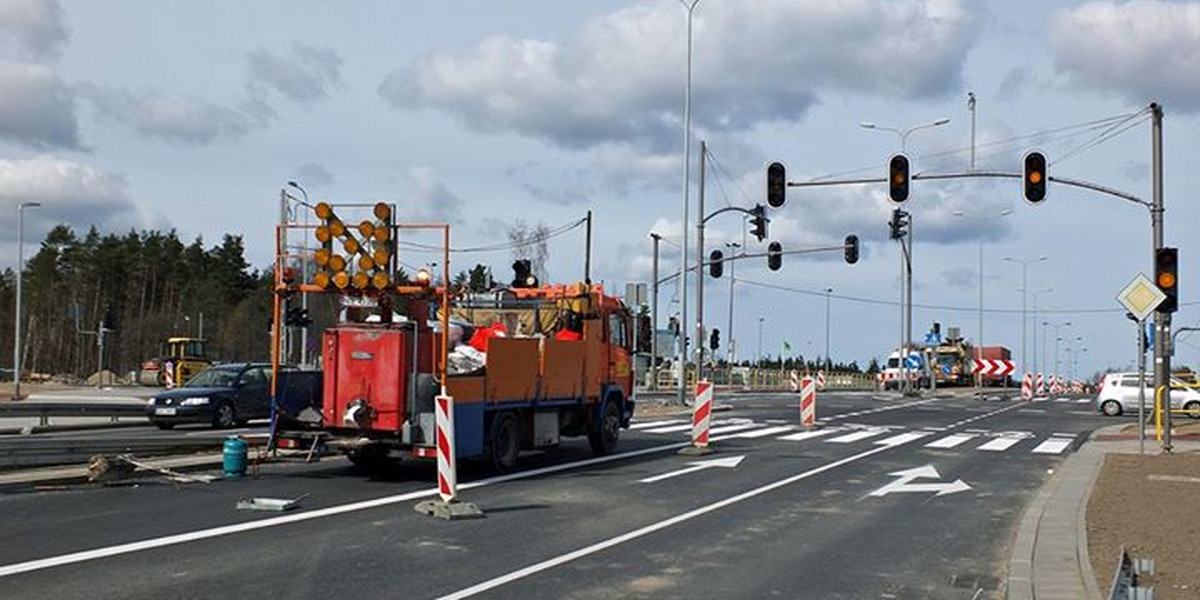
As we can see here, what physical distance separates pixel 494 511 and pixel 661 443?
10.8 meters

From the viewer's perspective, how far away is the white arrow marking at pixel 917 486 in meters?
16.1

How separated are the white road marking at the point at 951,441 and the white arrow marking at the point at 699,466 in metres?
6.20

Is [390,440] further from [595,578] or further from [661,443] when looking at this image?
[661,443]

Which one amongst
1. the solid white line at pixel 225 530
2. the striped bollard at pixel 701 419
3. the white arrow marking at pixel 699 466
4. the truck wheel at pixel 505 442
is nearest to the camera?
the solid white line at pixel 225 530

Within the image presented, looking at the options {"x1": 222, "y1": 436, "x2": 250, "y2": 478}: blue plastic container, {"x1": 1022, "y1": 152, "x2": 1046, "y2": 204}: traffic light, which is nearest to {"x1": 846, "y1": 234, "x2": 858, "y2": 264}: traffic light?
{"x1": 1022, "y1": 152, "x2": 1046, "y2": 204}: traffic light

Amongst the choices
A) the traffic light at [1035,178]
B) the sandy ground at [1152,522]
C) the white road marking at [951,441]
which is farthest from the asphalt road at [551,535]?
the traffic light at [1035,178]

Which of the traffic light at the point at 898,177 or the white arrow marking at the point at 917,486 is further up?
the traffic light at the point at 898,177

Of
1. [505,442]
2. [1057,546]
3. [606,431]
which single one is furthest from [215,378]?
[1057,546]

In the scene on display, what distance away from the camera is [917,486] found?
1669cm

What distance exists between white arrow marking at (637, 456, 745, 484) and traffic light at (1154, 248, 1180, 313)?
9.13 meters

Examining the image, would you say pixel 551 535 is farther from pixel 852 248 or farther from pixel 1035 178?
pixel 852 248

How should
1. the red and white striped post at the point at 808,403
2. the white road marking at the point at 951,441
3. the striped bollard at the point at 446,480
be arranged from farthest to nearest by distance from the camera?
the red and white striped post at the point at 808,403 < the white road marking at the point at 951,441 < the striped bollard at the point at 446,480

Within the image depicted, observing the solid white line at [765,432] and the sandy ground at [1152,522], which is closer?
the sandy ground at [1152,522]

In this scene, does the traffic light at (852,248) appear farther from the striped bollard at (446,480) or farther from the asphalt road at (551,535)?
the striped bollard at (446,480)
